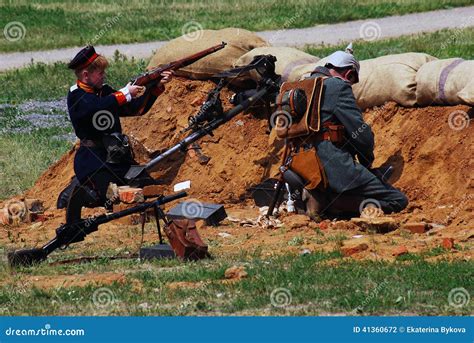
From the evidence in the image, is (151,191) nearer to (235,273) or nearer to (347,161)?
(347,161)

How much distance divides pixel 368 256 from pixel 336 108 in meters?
2.50

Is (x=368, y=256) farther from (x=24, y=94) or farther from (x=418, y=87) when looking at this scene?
(x=24, y=94)

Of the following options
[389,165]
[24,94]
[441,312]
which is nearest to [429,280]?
[441,312]

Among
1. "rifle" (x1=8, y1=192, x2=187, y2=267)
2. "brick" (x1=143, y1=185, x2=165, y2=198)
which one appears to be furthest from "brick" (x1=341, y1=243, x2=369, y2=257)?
"brick" (x1=143, y1=185, x2=165, y2=198)

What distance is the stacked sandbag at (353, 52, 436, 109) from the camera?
1469 cm

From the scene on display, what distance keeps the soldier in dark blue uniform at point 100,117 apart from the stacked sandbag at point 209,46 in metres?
2.30

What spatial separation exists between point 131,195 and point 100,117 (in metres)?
1.14

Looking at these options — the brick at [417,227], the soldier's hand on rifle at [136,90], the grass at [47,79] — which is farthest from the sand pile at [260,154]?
the grass at [47,79]

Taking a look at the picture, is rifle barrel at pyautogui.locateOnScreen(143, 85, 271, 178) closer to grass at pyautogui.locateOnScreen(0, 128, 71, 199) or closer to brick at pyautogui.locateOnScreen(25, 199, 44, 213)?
brick at pyautogui.locateOnScreen(25, 199, 44, 213)

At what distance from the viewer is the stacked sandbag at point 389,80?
14.7m

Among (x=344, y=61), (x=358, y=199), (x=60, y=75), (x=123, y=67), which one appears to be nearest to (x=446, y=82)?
(x=344, y=61)

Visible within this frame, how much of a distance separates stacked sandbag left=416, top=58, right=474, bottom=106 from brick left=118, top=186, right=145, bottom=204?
3.33 m

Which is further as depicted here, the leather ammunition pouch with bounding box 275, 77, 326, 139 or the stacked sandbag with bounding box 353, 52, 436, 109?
the stacked sandbag with bounding box 353, 52, 436, 109

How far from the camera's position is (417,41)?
2556cm
